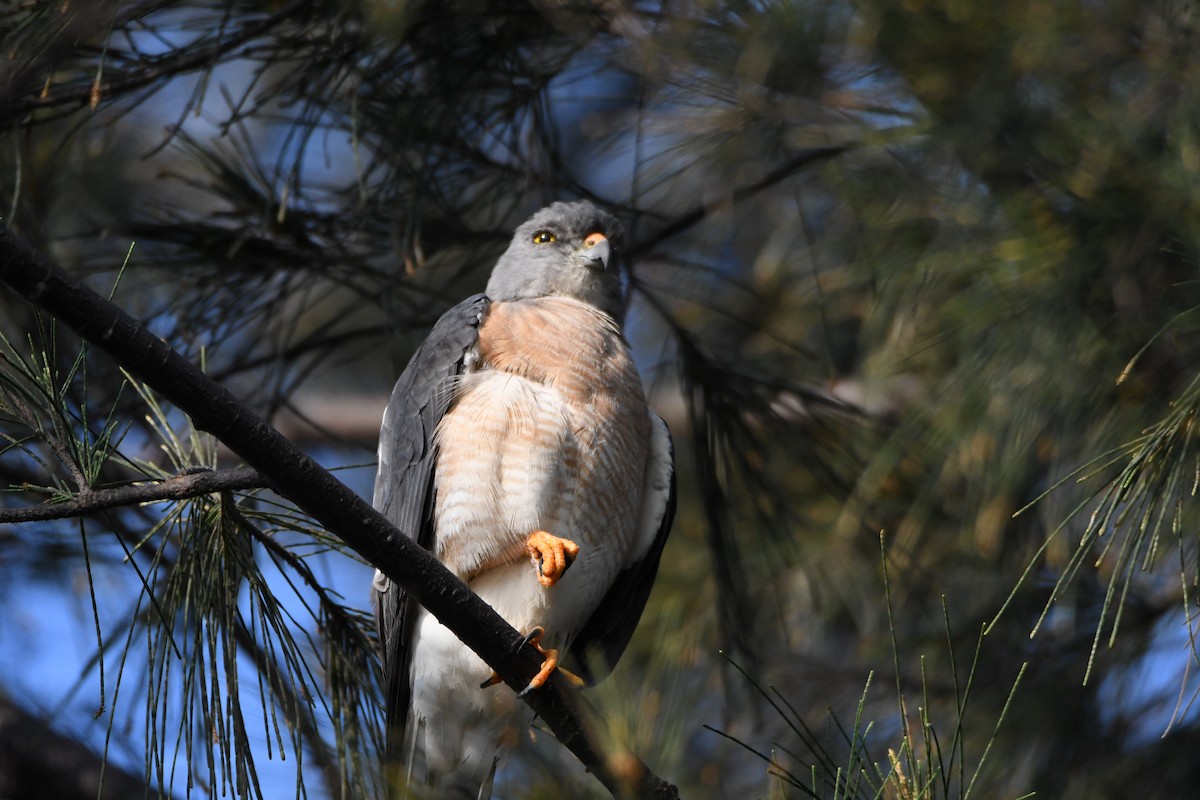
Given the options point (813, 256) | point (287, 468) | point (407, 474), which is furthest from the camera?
point (813, 256)

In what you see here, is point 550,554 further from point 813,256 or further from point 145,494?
point 813,256

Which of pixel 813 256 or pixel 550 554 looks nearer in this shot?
pixel 550 554

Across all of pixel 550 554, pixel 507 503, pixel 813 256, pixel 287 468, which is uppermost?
pixel 813 256

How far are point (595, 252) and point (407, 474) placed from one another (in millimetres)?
1067

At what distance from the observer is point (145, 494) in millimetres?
1982

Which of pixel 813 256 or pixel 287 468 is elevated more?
pixel 813 256

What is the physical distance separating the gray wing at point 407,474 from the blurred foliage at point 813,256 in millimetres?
128

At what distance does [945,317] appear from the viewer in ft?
11.5

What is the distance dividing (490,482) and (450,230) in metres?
1.30

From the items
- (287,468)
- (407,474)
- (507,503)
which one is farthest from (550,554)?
(287,468)

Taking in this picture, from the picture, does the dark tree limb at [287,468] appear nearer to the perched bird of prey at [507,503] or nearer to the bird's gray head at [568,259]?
the perched bird of prey at [507,503]

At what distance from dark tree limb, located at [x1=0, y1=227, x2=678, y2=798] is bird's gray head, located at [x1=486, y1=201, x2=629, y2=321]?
1626 mm

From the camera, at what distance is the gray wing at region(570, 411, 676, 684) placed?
3338mm

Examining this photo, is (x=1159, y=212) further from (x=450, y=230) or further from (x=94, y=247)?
(x=94, y=247)
